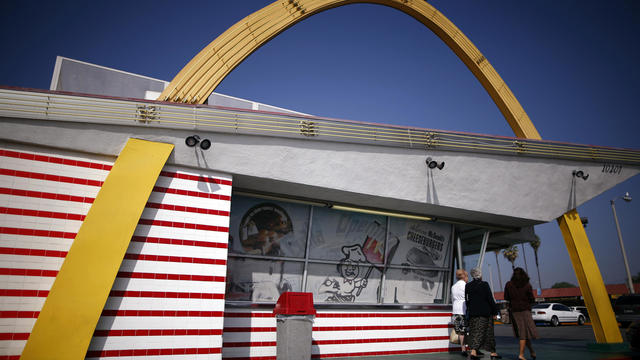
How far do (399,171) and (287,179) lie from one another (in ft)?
11.2

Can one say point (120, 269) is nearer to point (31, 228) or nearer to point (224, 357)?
point (31, 228)

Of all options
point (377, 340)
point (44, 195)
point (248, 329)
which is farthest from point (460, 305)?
point (44, 195)

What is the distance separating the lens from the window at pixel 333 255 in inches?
428

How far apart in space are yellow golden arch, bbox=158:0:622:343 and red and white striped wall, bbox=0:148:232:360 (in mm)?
2896

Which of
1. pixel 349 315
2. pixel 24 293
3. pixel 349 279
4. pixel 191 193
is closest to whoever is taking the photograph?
pixel 24 293

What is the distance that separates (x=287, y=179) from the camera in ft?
33.6

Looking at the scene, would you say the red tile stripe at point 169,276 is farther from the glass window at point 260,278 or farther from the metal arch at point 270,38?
the metal arch at point 270,38

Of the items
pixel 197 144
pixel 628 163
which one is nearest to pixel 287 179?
pixel 197 144

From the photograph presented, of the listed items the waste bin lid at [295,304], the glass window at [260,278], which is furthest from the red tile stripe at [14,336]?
the waste bin lid at [295,304]

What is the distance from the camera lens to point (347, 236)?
12.3 metres

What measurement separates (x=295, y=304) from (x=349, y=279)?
11.3ft

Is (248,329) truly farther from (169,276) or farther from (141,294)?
(141,294)

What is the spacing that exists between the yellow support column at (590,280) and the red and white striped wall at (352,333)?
473 cm

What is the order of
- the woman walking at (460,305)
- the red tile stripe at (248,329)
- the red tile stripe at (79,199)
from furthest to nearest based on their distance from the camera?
the woman walking at (460,305)
the red tile stripe at (248,329)
the red tile stripe at (79,199)
